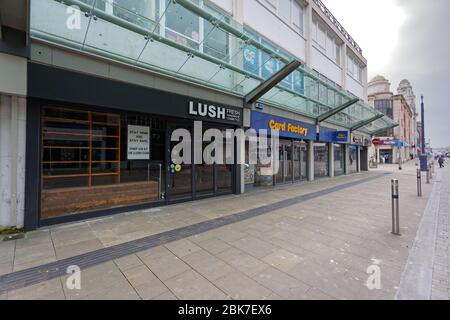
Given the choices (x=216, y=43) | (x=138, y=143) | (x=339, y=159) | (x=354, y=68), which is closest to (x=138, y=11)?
(x=216, y=43)

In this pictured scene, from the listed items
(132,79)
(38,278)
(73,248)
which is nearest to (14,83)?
(132,79)

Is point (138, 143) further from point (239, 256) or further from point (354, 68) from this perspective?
point (354, 68)

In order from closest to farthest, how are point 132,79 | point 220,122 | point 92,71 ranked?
1. point 92,71
2. point 132,79
3. point 220,122

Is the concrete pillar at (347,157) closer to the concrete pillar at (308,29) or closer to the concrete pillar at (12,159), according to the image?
the concrete pillar at (308,29)

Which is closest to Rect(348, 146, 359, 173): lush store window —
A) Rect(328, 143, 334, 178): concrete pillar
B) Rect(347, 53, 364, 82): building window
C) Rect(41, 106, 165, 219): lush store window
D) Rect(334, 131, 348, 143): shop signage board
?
Rect(328, 143, 334, 178): concrete pillar

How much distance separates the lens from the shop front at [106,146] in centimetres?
462

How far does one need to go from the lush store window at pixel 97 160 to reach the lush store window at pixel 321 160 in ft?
36.9

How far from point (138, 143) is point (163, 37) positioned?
115 inches

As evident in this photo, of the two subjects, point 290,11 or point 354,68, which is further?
point 354,68

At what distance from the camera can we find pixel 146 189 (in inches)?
259

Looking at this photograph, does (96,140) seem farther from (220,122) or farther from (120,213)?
(220,122)

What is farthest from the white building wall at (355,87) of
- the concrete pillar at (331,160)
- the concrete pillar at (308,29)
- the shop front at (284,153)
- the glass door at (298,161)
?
the glass door at (298,161)

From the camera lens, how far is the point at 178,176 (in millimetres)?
7168

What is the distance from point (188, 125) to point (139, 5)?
3536 mm
